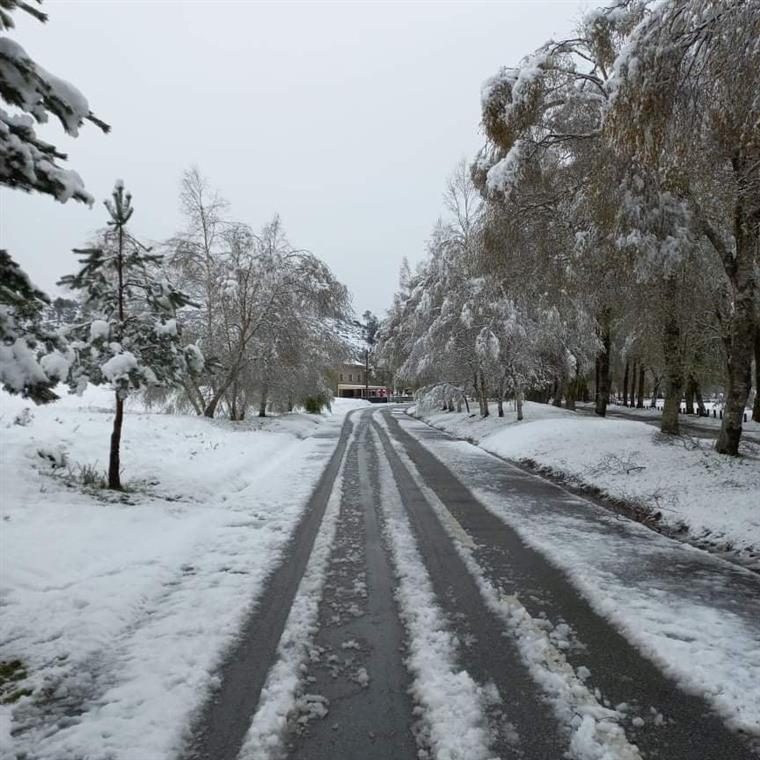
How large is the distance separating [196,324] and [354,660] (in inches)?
816

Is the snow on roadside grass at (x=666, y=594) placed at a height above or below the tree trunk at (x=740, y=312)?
below

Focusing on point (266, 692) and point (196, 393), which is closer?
point (266, 692)

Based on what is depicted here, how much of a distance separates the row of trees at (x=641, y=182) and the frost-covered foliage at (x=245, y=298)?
10.9m

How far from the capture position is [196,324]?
883 inches

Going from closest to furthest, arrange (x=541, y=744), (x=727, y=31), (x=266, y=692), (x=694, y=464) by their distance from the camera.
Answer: (x=541, y=744)
(x=266, y=692)
(x=727, y=31)
(x=694, y=464)

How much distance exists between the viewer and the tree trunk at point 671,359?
12.2 metres

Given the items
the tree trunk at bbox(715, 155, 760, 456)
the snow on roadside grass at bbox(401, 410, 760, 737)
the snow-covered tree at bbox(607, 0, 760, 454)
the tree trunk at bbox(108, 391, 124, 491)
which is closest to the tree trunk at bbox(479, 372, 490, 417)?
the tree trunk at bbox(715, 155, 760, 456)

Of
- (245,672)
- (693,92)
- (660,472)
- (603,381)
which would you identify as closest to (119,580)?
(245,672)

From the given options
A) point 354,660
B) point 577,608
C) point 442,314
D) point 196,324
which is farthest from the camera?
point 442,314

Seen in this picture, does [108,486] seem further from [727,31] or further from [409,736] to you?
[727,31]

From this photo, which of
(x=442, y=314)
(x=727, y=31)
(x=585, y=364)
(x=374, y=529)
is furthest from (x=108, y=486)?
(x=585, y=364)

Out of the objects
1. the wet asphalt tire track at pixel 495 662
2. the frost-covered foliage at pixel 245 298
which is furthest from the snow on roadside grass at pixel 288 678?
the frost-covered foliage at pixel 245 298

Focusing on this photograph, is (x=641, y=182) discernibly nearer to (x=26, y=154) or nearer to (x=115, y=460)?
(x=26, y=154)

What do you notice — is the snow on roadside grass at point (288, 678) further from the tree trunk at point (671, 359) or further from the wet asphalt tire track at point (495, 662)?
the tree trunk at point (671, 359)
